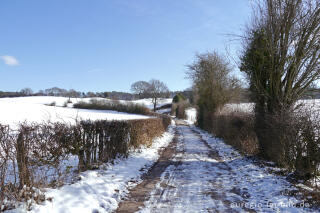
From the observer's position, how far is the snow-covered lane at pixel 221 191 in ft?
13.7

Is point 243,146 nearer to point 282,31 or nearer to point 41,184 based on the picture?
point 282,31

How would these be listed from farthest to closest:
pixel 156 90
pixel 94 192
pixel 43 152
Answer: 1. pixel 156 90
2. pixel 94 192
3. pixel 43 152

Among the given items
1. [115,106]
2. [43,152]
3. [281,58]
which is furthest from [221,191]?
[115,106]

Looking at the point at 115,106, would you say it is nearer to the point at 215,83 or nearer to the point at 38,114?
the point at 38,114

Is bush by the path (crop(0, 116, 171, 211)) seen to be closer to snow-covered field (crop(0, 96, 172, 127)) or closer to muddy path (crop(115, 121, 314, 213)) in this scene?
snow-covered field (crop(0, 96, 172, 127))

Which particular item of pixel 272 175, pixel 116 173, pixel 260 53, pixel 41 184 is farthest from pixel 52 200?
pixel 260 53

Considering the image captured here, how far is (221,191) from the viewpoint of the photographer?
511 cm

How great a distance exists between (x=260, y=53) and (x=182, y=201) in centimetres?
694

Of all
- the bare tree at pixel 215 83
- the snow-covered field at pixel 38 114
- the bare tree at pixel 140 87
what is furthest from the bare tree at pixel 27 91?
the bare tree at pixel 215 83

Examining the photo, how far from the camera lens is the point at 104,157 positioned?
659 centimetres

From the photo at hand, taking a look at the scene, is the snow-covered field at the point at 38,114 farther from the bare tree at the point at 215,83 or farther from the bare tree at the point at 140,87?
the bare tree at the point at 140,87

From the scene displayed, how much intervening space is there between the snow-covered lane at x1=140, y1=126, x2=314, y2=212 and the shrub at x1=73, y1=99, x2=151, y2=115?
42.5 meters

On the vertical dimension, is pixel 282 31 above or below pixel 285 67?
above

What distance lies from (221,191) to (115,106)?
5069 centimetres
